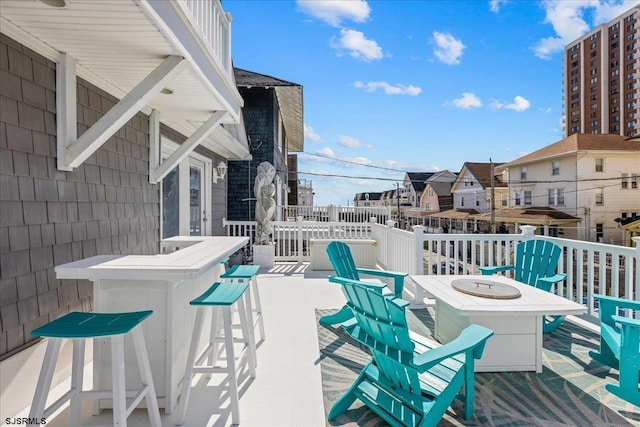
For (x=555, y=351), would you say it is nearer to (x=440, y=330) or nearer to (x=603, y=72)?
(x=440, y=330)

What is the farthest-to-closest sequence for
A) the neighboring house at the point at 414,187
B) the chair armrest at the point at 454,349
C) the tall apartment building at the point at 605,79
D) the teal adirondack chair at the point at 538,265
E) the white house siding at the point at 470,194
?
the tall apartment building at the point at 605,79 → the neighboring house at the point at 414,187 → the white house siding at the point at 470,194 → the teal adirondack chair at the point at 538,265 → the chair armrest at the point at 454,349

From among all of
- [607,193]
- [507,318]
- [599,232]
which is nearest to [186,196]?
[507,318]

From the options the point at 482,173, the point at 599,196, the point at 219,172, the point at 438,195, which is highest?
the point at 482,173

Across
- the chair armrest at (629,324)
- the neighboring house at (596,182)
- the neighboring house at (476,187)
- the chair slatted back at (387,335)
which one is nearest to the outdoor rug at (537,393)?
the chair slatted back at (387,335)

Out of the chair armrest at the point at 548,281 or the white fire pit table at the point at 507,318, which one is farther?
the chair armrest at the point at 548,281

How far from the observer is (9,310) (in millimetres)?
2107

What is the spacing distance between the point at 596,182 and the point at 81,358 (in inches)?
929

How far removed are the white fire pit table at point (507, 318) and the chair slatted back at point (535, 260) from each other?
1.07 meters

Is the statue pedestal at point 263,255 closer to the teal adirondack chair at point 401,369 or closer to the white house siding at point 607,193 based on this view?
the teal adirondack chair at point 401,369

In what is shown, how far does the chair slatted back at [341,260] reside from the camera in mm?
3439

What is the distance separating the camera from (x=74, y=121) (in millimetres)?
2699

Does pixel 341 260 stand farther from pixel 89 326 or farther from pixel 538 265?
pixel 89 326

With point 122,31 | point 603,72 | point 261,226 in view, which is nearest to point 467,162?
point 261,226

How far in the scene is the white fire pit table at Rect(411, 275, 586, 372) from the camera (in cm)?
242
